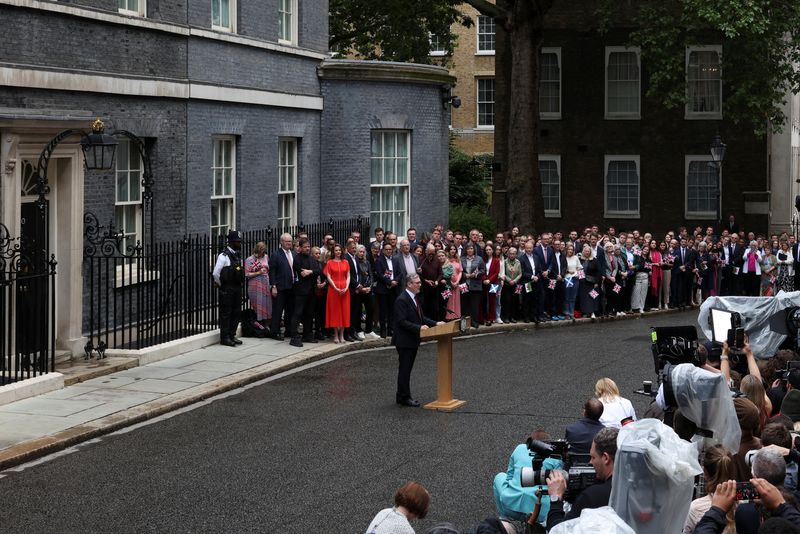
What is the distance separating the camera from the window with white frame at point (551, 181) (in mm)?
44750

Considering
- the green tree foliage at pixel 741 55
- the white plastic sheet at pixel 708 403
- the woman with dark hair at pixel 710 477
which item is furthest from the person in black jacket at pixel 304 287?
the green tree foliage at pixel 741 55

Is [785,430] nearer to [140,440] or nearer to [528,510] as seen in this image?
[528,510]

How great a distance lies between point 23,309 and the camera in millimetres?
16703

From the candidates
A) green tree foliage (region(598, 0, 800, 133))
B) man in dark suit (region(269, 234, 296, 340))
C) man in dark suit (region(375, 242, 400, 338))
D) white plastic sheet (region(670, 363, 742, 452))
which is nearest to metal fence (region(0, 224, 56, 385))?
man in dark suit (region(269, 234, 296, 340))

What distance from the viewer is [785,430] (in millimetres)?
8789

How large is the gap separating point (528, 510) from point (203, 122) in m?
15.3

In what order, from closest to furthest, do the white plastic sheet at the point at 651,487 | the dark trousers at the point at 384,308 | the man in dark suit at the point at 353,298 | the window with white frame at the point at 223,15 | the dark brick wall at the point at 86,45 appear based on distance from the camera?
1. the white plastic sheet at the point at 651,487
2. the dark brick wall at the point at 86,45
3. the man in dark suit at the point at 353,298
4. the dark trousers at the point at 384,308
5. the window with white frame at the point at 223,15

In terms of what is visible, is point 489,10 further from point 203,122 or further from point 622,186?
point 203,122

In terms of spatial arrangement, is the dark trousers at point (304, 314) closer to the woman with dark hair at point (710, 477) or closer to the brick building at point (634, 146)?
the woman with dark hair at point (710, 477)

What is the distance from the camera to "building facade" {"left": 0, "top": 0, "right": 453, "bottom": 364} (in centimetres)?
1839

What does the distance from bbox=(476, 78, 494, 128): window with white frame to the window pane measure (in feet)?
48.8

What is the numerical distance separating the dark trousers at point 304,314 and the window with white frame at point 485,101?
3804 cm

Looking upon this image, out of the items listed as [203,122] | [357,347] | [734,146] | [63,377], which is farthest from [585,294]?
[734,146]

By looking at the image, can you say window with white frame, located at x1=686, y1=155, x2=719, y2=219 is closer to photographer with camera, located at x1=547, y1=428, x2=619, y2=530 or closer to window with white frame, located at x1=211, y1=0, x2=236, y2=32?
window with white frame, located at x1=211, y1=0, x2=236, y2=32
